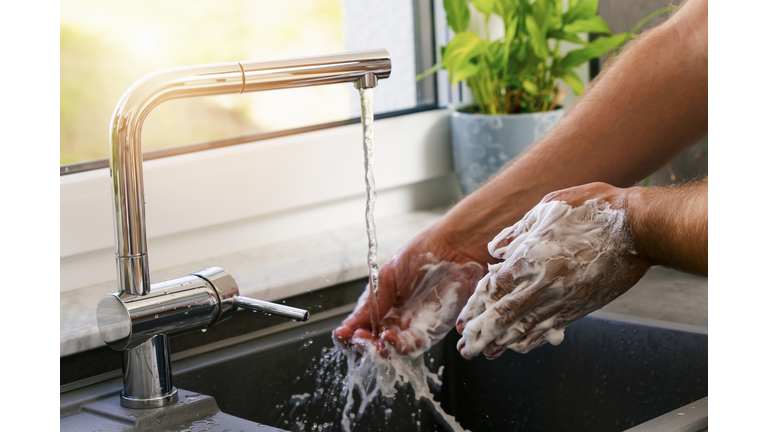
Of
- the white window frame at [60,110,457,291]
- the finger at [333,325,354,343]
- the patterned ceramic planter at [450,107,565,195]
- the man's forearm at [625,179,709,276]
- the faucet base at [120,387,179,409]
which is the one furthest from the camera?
the patterned ceramic planter at [450,107,565,195]

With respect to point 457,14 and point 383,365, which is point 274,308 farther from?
point 457,14

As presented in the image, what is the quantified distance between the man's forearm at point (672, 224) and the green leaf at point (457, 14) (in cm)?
61

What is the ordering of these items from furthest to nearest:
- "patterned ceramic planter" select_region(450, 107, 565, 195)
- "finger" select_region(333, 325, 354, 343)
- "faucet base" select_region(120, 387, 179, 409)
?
"patterned ceramic planter" select_region(450, 107, 565, 195) < "finger" select_region(333, 325, 354, 343) < "faucet base" select_region(120, 387, 179, 409)

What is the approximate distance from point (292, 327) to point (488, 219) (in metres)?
0.26

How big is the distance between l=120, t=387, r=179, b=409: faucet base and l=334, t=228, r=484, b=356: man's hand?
0.18 m

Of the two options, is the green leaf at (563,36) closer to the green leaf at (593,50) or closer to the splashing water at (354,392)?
the green leaf at (593,50)

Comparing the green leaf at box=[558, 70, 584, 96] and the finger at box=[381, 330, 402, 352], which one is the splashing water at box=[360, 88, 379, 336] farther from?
the green leaf at box=[558, 70, 584, 96]

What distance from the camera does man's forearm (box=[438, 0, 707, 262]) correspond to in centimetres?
78

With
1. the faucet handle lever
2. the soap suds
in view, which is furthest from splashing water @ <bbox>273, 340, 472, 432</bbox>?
the faucet handle lever

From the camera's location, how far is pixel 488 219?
0.80 metres

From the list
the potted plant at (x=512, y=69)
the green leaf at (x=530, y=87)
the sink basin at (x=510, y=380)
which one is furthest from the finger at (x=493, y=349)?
the green leaf at (x=530, y=87)

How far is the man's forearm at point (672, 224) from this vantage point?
0.50 meters
